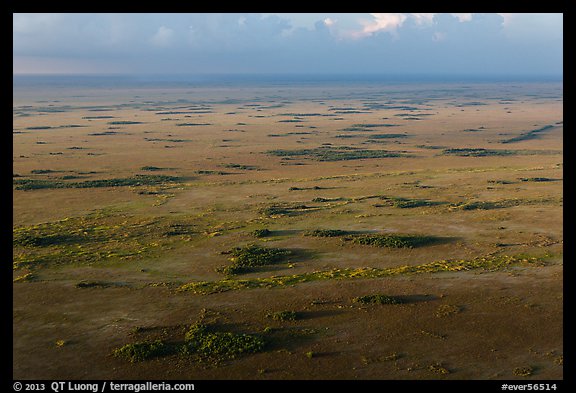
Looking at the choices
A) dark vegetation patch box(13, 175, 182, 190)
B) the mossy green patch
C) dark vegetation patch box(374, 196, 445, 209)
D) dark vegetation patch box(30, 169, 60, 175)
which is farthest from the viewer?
dark vegetation patch box(30, 169, 60, 175)

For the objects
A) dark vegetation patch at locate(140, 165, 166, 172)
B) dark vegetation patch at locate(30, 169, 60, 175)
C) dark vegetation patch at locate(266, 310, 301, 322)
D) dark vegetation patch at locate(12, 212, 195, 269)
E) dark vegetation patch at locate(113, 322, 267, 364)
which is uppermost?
dark vegetation patch at locate(30, 169, 60, 175)

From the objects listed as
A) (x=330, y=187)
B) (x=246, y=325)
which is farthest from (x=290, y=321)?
(x=330, y=187)

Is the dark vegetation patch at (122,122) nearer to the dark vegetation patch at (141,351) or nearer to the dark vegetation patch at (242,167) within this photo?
the dark vegetation patch at (242,167)

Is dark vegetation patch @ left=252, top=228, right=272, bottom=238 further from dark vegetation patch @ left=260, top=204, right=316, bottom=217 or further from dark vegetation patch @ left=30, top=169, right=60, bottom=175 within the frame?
dark vegetation patch @ left=30, top=169, right=60, bottom=175

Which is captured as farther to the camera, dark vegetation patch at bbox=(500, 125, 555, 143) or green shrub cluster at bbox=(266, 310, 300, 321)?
dark vegetation patch at bbox=(500, 125, 555, 143)

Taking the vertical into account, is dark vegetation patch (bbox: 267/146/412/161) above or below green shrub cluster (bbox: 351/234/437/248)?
above

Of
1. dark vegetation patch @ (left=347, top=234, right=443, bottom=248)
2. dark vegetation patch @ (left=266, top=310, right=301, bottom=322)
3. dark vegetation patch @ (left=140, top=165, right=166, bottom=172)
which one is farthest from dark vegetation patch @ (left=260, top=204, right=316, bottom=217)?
dark vegetation patch @ (left=140, top=165, right=166, bottom=172)
